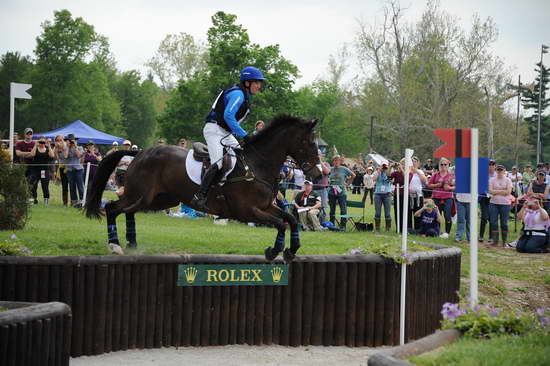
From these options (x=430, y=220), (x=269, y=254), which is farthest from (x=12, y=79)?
(x=269, y=254)

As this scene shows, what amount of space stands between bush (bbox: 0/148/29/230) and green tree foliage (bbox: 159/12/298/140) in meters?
30.9

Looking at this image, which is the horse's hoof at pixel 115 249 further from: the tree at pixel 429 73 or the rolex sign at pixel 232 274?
the tree at pixel 429 73

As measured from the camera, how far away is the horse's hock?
7766 mm

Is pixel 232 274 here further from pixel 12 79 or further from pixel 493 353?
pixel 12 79

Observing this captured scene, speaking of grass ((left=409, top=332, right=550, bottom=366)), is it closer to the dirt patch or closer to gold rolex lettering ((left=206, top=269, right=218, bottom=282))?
the dirt patch

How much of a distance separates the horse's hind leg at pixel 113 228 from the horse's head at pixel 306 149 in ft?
8.93

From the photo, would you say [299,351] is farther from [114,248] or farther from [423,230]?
[423,230]

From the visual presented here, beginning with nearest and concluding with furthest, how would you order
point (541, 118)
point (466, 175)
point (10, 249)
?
1. point (466, 175)
2. point (10, 249)
3. point (541, 118)

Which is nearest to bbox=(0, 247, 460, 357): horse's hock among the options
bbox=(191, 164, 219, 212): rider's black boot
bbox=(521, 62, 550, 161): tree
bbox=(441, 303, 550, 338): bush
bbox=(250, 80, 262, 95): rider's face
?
bbox=(191, 164, 219, 212): rider's black boot

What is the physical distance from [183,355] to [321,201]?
319 inches

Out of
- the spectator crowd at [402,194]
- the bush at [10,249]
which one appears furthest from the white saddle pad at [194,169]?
the spectator crowd at [402,194]

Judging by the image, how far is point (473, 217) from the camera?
19.2ft

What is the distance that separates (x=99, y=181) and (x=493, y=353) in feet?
22.4

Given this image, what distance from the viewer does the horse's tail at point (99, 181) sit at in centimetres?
946
